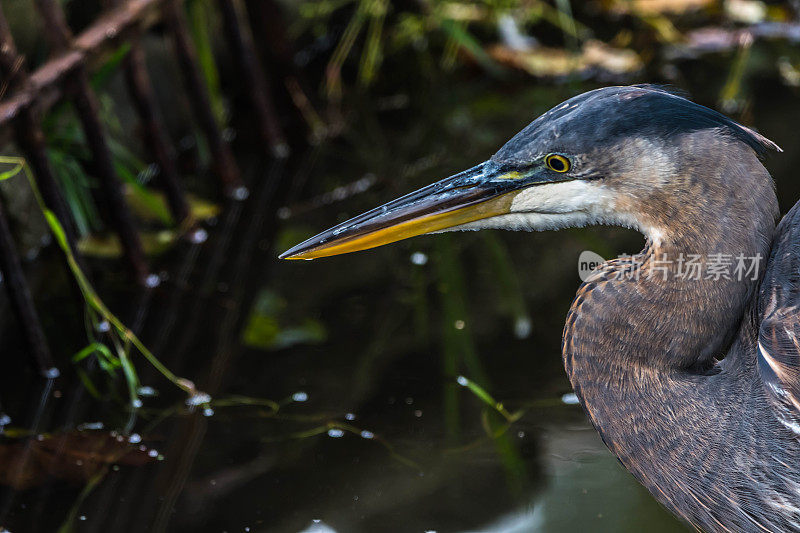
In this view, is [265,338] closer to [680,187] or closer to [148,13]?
[148,13]

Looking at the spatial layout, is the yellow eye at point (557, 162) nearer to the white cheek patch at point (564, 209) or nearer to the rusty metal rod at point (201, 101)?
the white cheek patch at point (564, 209)

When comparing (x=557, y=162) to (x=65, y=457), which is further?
(x=65, y=457)

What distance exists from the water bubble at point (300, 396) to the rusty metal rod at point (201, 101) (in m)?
1.70

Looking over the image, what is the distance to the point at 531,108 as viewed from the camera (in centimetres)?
570

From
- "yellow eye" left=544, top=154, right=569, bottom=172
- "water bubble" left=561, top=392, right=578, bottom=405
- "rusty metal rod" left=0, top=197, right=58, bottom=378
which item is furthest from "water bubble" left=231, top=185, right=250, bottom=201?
"yellow eye" left=544, top=154, right=569, bottom=172

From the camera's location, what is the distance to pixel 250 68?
4.96 meters

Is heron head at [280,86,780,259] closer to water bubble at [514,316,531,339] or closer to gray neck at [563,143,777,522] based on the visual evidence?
gray neck at [563,143,777,522]

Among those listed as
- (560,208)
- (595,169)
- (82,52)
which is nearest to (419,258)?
(82,52)

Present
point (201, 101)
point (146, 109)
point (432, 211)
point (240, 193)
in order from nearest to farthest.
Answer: point (432, 211)
point (146, 109)
point (201, 101)
point (240, 193)

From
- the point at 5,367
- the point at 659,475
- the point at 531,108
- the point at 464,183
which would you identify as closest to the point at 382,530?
the point at 659,475

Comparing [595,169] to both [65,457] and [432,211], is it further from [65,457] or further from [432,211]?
[65,457]

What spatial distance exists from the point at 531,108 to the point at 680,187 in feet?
11.9

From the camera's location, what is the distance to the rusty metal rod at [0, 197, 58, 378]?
3.22 metres

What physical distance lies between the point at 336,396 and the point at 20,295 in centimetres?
117
